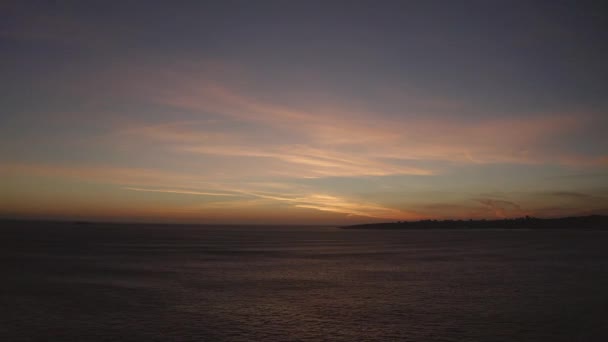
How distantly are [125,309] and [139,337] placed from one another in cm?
561

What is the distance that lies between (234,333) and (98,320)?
6713 millimetres

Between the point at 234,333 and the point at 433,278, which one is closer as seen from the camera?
the point at 234,333

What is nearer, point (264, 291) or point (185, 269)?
point (264, 291)

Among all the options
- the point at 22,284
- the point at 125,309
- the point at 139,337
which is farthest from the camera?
the point at 22,284

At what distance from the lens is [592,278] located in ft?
111

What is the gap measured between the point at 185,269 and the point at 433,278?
2166 centimetres

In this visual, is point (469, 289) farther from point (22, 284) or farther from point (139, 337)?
point (22, 284)

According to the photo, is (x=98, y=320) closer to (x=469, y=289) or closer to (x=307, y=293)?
(x=307, y=293)

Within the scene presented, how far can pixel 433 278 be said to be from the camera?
3459cm

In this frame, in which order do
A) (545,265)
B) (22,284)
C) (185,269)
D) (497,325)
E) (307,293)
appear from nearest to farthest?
(497,325) → (307,293) → (22,284) → (185,269) → (545,265)

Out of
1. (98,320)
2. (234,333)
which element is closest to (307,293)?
(234,333)

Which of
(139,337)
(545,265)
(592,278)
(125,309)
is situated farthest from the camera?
(545,265)

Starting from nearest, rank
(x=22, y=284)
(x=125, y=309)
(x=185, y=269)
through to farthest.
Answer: (x=125, y=309)
(x=22, y=284)
(x=185, y=269)

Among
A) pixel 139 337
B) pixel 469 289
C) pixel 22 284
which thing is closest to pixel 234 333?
pixel 139 337
